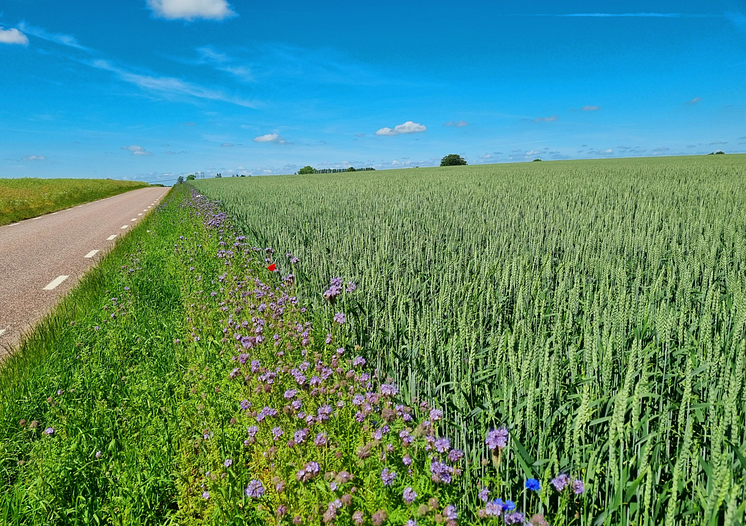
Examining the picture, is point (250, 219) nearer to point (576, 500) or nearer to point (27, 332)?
point (27, 332)

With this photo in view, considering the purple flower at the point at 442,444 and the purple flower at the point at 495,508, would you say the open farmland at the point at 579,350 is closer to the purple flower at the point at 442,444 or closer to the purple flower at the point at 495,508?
the purple flower at the point at 442,444

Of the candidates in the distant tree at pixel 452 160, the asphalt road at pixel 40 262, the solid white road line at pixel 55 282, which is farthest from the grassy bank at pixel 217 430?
the distant tree at pixel 452 160

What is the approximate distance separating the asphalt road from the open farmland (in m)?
3.07

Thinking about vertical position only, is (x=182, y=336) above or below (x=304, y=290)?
below

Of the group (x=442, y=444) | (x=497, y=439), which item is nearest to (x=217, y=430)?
(x=442, y=444)

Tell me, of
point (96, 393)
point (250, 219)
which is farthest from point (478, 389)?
point (250, 219)

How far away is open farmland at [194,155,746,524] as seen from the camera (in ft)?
5.13

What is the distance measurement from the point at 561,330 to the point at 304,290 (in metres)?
2.66

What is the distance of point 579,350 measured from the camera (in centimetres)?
256

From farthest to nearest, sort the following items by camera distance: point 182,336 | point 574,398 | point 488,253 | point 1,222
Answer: point 1,222
point 488,253
point 182,336
point 574,398

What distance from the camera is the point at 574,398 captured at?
2.00 meters

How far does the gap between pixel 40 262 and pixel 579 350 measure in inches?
374

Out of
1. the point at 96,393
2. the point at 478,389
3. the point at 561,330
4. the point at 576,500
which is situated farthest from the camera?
the point at 96,393

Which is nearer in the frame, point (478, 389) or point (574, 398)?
point (574, 398)
